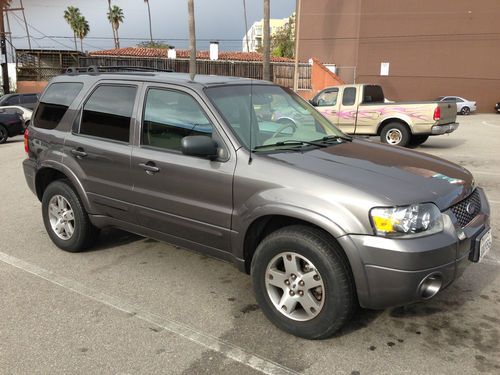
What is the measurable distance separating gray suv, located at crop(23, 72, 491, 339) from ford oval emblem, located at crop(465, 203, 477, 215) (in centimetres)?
2

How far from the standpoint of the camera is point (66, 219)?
4887mm

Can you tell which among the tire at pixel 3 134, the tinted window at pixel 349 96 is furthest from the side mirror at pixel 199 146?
the tire at pixel 3 134

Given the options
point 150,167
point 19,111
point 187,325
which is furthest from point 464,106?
point 187,325

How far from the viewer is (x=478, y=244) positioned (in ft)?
10.6

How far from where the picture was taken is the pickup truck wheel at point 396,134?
1231 cm

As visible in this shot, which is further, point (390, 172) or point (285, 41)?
point (285, 41)

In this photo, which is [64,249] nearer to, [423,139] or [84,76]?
[84,76]

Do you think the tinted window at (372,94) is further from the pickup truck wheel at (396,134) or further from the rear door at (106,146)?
the rear door at (106,146)

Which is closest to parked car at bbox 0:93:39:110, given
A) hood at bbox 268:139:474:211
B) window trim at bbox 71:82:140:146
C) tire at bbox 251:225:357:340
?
window trim at bbox 71:82:140:146

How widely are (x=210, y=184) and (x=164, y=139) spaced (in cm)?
68

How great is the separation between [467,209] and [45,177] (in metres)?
4.12

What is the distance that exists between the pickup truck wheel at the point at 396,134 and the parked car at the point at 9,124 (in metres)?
12.0

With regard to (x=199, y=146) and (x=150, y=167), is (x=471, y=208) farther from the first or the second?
(x=150, y=167)

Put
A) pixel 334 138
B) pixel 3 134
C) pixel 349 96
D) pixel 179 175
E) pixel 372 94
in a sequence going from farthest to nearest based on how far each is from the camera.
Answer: pixel 3 134
pixel 372 94
pixel 349 96
pixel 334 138
pixel 179 175
